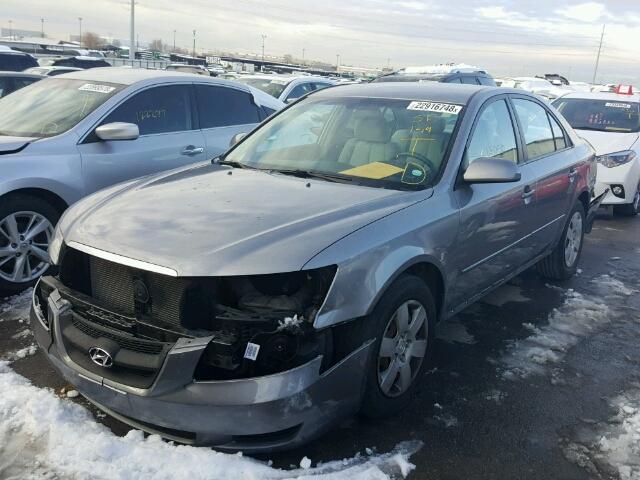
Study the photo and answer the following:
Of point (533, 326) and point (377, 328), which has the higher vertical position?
point (377, 328)

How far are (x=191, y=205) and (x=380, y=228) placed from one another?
98 cm

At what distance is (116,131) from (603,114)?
7.80m

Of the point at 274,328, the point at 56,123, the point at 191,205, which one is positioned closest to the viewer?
the point at 274,328

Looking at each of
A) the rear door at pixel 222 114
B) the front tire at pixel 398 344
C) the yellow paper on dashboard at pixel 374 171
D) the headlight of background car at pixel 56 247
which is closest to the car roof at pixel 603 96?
the rear door at pixel 222 114

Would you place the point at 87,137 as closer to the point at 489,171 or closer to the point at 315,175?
the point at 315,175

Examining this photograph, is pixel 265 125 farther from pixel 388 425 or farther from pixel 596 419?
pixel 596 419

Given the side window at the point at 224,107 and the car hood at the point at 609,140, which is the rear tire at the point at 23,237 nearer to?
the side window at the point at 224,107

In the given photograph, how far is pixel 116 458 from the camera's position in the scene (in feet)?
8.72

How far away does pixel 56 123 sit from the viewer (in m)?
5.04

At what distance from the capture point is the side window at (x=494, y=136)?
390 centimetres

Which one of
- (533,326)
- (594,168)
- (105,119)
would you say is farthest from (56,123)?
(594,168)

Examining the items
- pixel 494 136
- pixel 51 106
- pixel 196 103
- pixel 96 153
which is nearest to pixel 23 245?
pixel 96 153

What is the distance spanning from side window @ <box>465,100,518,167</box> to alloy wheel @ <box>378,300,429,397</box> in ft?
3.53

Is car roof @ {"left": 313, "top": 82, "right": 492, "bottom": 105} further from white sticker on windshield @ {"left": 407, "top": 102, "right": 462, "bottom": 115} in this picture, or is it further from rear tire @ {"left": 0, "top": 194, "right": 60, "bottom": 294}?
rear tire @ {"left": 0, "top": 194, "right": 60, "bottom": 294}
